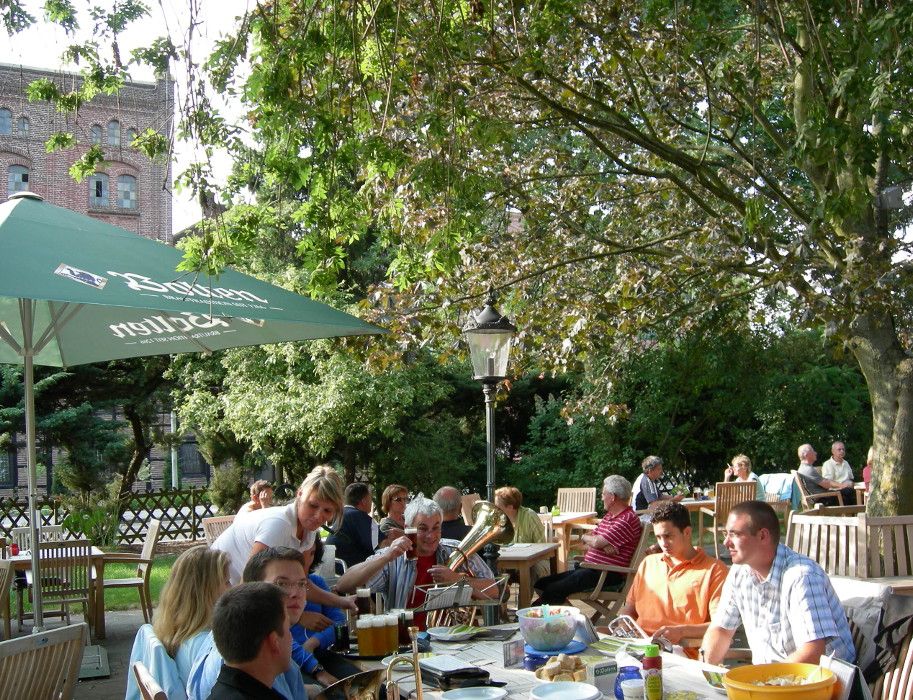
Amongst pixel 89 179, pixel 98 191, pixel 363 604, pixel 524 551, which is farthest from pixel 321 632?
pixel 98 191

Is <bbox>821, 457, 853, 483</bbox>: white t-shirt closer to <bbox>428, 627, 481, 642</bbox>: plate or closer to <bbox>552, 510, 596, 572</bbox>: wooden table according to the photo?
<bbox>552, 510, 596, 572</bbox>: wooden table

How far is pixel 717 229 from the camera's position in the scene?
32.9 feet

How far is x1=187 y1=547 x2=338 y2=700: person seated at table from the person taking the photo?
3213 millimetres

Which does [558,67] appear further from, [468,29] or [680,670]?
[680,670]

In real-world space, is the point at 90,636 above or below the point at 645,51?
below

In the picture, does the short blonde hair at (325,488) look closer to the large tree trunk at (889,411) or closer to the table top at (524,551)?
the table top at (524,551)

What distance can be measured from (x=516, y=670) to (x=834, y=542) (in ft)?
11.4

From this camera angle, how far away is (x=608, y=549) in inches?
298

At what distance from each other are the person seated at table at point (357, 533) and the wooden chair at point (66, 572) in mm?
2901

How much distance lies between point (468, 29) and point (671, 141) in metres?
4.89

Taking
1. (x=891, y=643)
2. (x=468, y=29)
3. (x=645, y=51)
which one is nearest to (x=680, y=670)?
(x=891, y=643)

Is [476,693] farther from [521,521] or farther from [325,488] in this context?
[521,521]

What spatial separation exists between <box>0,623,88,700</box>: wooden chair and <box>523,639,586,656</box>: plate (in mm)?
1654

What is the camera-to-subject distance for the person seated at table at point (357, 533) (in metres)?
6.95
